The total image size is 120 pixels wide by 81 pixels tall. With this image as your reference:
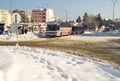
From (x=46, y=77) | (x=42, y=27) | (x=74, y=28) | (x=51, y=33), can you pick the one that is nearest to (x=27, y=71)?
(x=46, y=77)

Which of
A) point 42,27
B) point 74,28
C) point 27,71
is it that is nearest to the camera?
point 27,71

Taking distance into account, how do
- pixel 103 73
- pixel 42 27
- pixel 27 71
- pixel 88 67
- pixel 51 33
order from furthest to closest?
pixel 42 27 < pixel 51 33 < pixel 88 67 < pixel 103 73 < pixel 27 71

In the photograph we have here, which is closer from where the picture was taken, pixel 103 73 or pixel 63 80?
pixel 63 80

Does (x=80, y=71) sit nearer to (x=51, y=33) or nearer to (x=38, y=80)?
(x=38, y=80)

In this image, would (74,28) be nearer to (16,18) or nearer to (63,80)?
(16,18)

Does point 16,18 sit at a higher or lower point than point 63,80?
higher

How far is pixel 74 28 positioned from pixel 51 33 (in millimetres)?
28504

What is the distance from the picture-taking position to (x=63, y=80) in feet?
32.6

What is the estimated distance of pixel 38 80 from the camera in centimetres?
972

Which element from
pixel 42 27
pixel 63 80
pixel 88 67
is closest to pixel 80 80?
pixel 63 80

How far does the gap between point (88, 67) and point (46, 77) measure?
3782mm

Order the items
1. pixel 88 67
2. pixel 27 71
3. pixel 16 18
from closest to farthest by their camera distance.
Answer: pixel 27 71
pixel 88 67
pixel 16 18

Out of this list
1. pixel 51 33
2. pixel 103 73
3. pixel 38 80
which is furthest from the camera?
pixel 51 33

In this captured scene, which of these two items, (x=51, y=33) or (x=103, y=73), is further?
(x=51, y=33)
